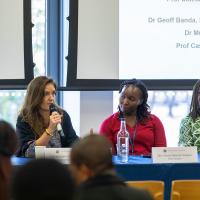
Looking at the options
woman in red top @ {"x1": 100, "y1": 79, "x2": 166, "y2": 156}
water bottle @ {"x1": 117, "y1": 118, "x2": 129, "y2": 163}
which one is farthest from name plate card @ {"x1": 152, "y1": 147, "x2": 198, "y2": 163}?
woman in red top @ {"x1": 100, "y1": 79, "x2": 166, "y2": 156}

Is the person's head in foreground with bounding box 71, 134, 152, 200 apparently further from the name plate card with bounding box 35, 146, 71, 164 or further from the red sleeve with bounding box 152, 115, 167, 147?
the red sleeve with bounding box 152, 115, 167, 147

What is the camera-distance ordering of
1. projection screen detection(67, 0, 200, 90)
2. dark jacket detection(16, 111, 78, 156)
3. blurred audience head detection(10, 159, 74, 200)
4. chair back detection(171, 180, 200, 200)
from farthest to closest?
projection screen detection(67, 0, 200, 90) < dark jacket detection(16, 111, 78, 156) < chair back detection(171, 180, 200, 200) < blurred audience head detection(10, 159, 74, 200)

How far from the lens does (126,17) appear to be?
17.1 feet

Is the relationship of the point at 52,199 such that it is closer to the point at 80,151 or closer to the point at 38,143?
the point at 80,151

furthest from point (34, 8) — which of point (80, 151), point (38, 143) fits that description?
point (80, 151)

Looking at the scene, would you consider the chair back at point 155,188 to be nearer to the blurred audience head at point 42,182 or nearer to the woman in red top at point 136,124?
the woman in red top at point 136,124

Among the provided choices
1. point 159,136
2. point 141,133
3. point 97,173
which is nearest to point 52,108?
point 141,133

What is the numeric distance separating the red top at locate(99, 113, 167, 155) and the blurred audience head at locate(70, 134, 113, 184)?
7.11ft

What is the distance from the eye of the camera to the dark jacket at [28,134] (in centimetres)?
387

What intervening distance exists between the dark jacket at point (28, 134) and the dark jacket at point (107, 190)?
1900 millimetres

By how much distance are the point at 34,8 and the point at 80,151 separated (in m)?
3.57

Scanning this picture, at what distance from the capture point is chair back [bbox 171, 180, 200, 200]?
11.1 ft

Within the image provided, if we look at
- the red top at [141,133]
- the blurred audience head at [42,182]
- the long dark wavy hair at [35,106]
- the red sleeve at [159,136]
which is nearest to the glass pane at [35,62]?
the long dark wavy hair at [35,106]

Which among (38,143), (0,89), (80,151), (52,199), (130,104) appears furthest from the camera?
(0,89)
